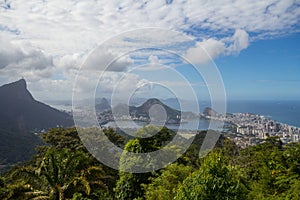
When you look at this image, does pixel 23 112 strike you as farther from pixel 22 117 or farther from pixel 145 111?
pixel 145 111

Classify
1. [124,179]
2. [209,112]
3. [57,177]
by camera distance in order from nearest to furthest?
[209,112] < [57,177] < [124,179]

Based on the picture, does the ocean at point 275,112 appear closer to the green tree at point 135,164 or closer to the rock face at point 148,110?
the green tree at point 135,164

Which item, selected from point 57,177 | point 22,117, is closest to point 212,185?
point 57,177

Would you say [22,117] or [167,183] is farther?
[22,117]

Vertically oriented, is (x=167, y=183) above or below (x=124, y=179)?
above

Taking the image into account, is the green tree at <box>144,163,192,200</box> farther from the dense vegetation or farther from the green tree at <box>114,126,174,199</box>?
the green tree at <box>114,126,174,199</box>

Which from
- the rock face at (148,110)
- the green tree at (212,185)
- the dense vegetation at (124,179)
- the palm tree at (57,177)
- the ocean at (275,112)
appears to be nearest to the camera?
the green tree at (212,185)

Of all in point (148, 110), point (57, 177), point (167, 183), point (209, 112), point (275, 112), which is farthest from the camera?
point (275, 112)

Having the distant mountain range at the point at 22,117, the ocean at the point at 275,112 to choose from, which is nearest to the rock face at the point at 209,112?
the distant mountain range at the point at 22,117

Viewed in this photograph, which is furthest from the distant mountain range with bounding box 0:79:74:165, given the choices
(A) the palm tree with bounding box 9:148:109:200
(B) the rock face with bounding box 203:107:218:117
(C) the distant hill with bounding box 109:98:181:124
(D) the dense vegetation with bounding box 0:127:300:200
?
(B) the rock face with bounding box 203:107:218:117
